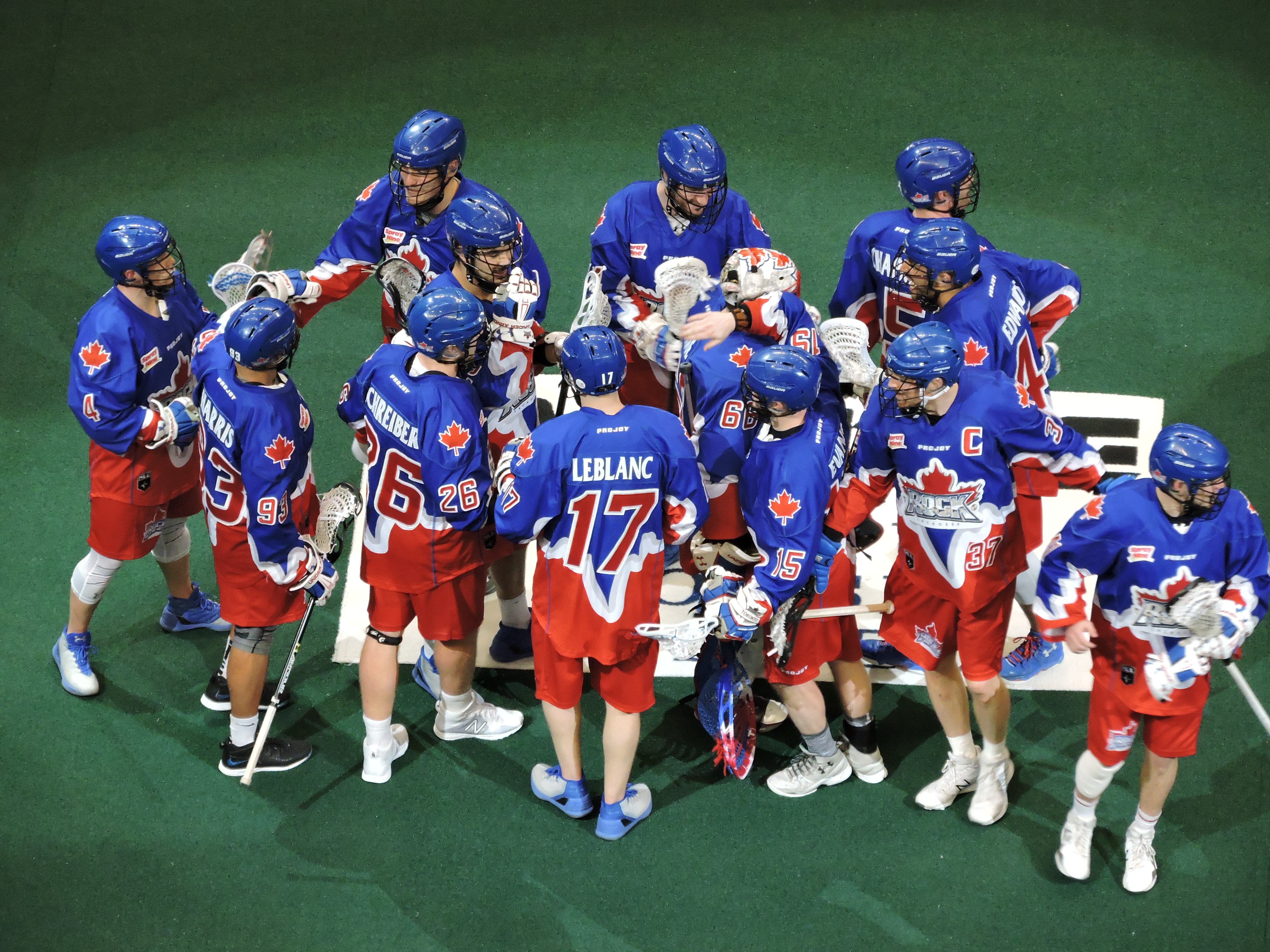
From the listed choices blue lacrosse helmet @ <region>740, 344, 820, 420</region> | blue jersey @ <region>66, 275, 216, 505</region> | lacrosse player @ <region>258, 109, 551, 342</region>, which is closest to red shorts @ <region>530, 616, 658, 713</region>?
blue lacrosse helmet @ <region>740, 344, 820, 420</region>

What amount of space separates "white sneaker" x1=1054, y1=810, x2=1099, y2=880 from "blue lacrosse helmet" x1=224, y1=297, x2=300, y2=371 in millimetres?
2998

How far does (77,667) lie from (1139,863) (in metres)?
3.92

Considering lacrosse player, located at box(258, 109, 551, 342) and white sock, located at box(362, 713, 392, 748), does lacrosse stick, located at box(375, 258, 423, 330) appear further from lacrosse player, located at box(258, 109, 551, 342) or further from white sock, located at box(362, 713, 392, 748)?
white sock, located at box(362, 713, 392, 748)

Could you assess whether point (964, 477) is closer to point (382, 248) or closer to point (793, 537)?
point (793, 537)

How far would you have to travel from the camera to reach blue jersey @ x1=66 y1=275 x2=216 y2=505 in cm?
426

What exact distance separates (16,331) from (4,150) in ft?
5.32

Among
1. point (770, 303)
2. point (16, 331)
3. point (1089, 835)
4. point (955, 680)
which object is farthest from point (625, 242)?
point (16, 331)

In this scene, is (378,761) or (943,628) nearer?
(943,628)

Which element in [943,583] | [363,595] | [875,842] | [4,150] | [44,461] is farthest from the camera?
[4,150]

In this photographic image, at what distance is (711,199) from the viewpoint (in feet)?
15.5

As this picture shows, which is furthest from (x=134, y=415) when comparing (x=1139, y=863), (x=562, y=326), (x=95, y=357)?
(x=1139, y=863)

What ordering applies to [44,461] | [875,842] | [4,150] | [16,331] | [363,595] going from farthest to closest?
[4,150] < [16,331] < [44,461] < [363,595] < [875,842]

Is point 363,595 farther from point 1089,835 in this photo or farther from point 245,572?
point 1089,835

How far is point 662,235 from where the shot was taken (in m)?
4.89
